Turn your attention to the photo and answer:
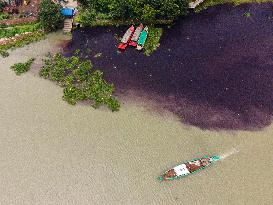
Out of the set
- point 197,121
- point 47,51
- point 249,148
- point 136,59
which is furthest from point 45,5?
point 249,148

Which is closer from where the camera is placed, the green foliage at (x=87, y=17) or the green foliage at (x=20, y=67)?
the green foliage at (x=20, y=67)

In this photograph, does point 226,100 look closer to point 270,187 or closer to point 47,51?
point 270,187

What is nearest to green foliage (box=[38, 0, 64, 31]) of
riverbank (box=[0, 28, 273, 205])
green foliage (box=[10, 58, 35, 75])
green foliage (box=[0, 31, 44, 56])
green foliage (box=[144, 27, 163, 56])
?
green foliage (box=[0, 31, 44, 56])

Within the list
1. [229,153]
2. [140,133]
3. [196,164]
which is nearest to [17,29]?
[140,133]

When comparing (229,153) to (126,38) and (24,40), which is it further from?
(24,40)

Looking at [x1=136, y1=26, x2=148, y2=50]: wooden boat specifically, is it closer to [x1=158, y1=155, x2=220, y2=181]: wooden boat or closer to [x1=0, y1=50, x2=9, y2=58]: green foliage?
[x1=0, y1=50, x2=9, y2=58]: green foliage

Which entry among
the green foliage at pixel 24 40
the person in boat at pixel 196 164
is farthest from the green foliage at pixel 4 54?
the person in boat at pixel 196 164

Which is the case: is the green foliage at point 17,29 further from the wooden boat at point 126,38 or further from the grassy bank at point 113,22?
the wooden boat at point 126,38
